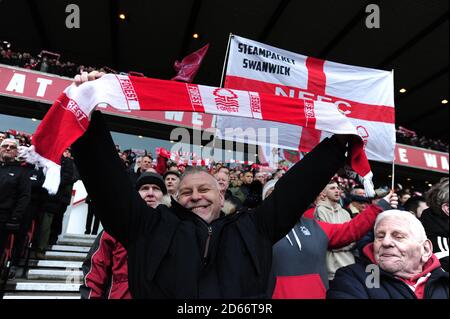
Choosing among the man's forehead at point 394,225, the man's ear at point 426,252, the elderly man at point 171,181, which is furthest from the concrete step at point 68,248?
the man's ear at point 426,252

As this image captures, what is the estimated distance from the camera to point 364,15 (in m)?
7.91

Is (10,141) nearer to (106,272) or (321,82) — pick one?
(106,272)

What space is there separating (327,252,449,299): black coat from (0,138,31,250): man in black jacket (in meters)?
2.95

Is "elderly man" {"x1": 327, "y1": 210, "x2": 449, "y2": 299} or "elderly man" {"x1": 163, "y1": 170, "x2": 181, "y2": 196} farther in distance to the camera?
"elderly man" {"x1": 163, "y1": 170, "x2": 181, "y2": 196}

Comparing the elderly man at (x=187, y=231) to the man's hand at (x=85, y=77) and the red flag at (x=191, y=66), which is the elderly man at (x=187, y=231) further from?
the red flag at (x=191, y=66)

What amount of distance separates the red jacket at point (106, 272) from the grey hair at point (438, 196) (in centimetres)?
199

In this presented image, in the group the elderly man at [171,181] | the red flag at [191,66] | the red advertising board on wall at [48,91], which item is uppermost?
the red advertising board on wall at [48,91]

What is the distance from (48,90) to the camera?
7906 millimetres

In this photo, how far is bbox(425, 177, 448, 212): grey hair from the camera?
225 cm

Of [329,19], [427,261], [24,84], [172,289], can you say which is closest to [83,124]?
[172,289]

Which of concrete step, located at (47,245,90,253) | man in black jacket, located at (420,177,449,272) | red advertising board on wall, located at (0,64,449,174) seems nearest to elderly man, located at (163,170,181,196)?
man in black jacket, located at (420,177,449,272)

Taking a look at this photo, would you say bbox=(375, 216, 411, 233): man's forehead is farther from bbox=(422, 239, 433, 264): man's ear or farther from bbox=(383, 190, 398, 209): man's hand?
bbox=(383, 190, 398, 209): man's hand

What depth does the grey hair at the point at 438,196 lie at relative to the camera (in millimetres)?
2248

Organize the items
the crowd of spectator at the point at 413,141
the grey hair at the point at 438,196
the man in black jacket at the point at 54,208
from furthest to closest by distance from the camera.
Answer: the crowd of spectator at the point at 413,141 < the man in black jacket at the point at 54,208 < the grey hair at the point at 438,196
